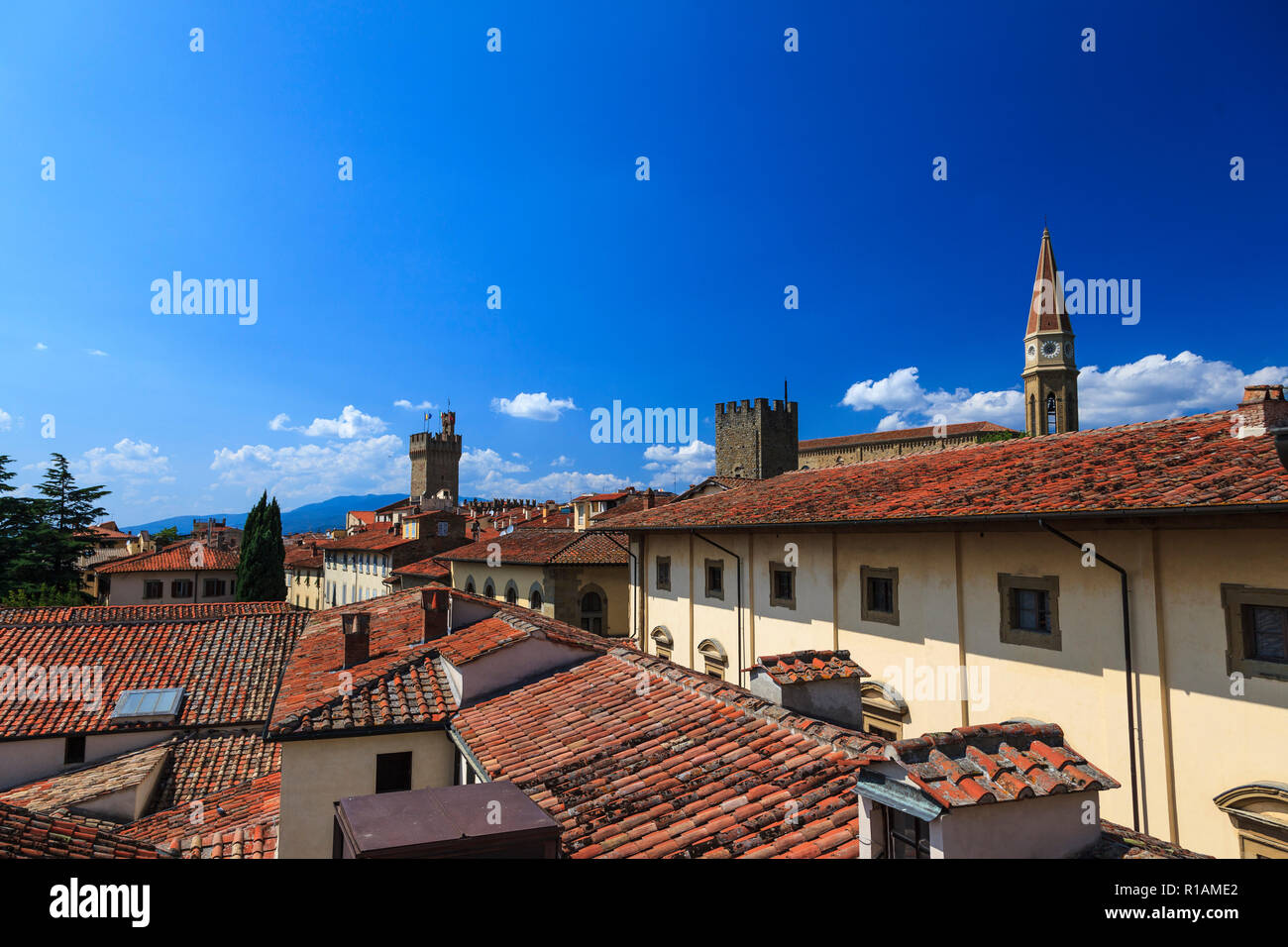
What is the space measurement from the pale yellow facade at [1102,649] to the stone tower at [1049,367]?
51670mm

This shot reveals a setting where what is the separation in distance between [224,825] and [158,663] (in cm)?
1117

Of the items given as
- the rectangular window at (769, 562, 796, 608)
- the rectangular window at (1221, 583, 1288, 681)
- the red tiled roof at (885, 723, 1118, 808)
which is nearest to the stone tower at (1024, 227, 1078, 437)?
the rectangular window at (769, 562, 796, 608)

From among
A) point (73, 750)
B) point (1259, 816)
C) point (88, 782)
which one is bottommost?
point (88, 782)

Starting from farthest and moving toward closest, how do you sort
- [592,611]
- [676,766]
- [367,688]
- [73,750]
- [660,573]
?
[592,611], [660,573], [73,750], [367,688], [676,766]

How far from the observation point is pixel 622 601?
3278cm

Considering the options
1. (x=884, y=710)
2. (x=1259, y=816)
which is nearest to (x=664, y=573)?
(x=884, y=710)

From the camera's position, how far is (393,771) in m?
11.5

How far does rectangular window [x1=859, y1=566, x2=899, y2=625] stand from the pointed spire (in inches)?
2126

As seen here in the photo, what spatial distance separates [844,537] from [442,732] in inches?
334

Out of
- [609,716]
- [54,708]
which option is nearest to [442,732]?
[609,716]

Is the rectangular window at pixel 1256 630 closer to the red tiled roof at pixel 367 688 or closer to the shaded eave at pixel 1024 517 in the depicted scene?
the shaded eave at pixel 1024 517

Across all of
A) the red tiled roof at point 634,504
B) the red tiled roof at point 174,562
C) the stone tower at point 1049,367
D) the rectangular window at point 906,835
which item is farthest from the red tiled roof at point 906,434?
the rectangular window at point 906,835

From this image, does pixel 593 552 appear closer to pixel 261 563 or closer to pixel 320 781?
pixel 320 781
